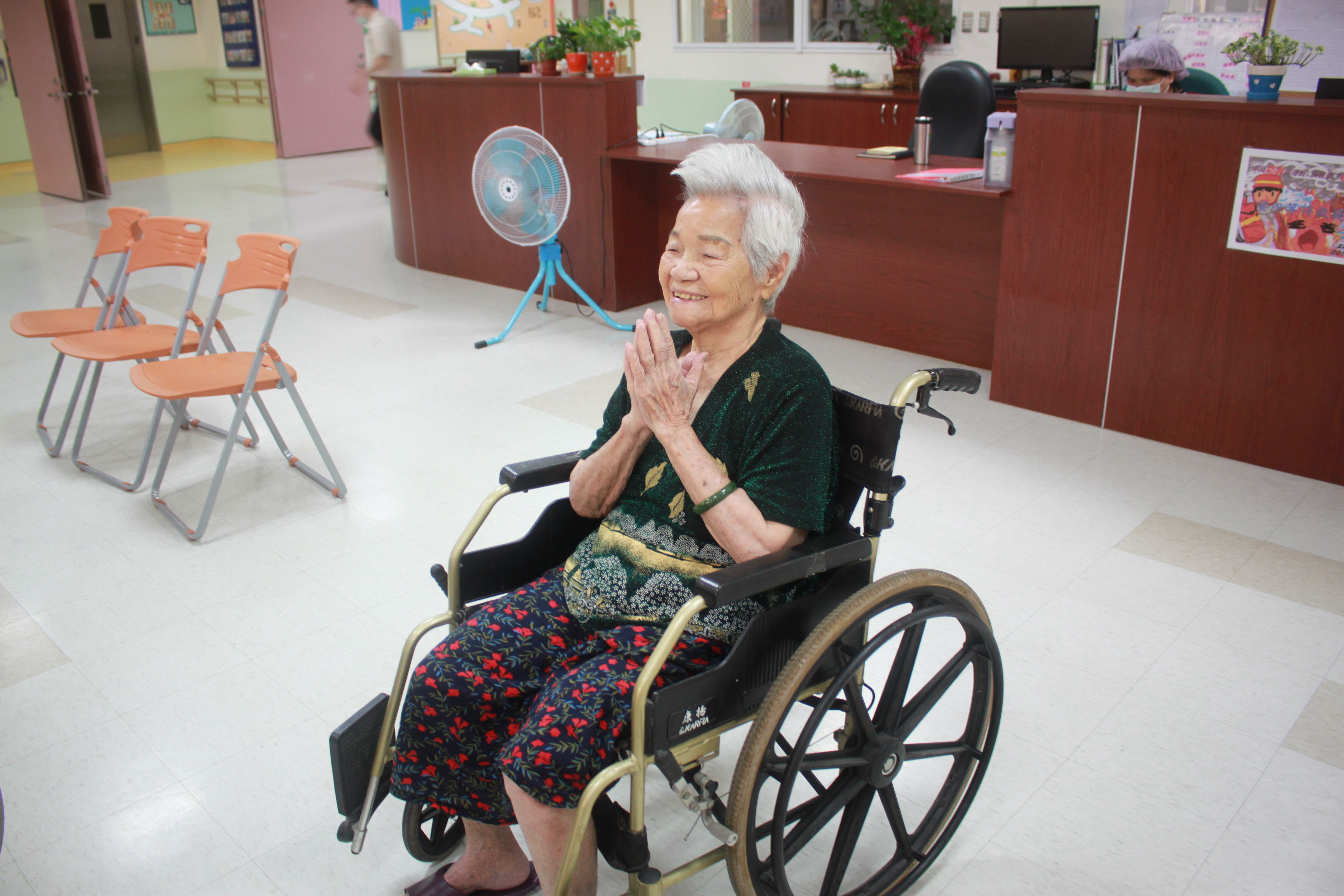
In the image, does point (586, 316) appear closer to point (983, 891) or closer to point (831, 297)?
point (831, 297)

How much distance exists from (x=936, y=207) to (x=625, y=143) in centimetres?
159

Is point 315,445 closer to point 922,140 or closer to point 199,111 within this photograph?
point 922,140

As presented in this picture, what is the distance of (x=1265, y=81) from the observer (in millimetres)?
3045

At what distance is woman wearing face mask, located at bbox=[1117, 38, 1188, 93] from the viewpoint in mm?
4043

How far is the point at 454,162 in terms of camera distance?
5.63 meters

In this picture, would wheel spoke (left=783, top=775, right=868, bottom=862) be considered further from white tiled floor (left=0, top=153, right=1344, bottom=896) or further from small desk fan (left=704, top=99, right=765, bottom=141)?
small desk fan (left=704, top=99, right=765, bottom=141)

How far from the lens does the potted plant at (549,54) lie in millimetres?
5008

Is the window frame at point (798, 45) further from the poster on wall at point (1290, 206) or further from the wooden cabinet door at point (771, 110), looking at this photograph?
the poster on wall at point (1290, 206)

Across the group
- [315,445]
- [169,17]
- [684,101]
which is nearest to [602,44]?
[315,445]

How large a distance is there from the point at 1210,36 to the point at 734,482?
18.9 feet

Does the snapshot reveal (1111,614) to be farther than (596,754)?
Yes

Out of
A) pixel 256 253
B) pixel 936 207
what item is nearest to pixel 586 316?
pixel 936 207

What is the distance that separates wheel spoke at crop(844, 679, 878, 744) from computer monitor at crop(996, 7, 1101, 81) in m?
5.70

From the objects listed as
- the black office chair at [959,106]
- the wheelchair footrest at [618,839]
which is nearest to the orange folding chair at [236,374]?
the wheelchair footrest at [618,839]
